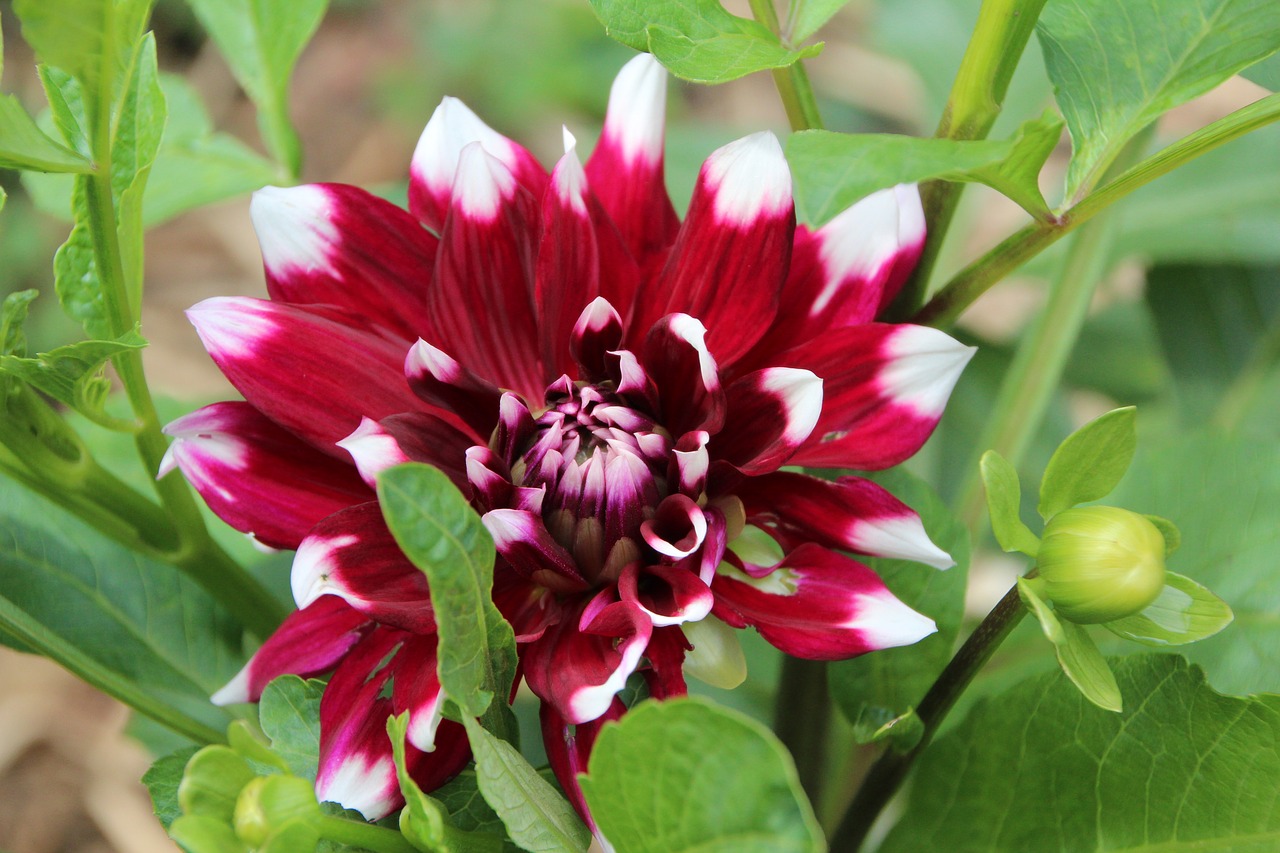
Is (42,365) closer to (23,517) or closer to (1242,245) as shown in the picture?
(23,517)

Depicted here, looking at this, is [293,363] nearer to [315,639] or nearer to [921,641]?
[315,639]

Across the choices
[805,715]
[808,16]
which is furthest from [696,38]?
[805,715]

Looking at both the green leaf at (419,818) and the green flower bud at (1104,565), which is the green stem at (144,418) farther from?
the green flower bud at (1104,565)

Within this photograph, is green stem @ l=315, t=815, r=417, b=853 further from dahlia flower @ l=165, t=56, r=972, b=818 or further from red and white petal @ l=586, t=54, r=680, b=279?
red and white petal @ l=586, t=54, r=680, b=279

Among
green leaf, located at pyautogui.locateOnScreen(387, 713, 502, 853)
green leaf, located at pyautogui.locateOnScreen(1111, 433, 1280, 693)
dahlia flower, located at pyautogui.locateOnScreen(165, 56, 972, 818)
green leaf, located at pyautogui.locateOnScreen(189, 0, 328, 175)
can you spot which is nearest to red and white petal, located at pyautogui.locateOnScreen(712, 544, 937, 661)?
dahlia flower, located at pyautogui.locateOnScreen(165, 56, 972, 818)

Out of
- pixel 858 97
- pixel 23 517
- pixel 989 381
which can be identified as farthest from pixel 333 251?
pixel 858 97

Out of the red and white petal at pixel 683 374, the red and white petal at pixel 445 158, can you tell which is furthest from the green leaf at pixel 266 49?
the red and white petal at pixel 683 374

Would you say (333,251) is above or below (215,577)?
above
